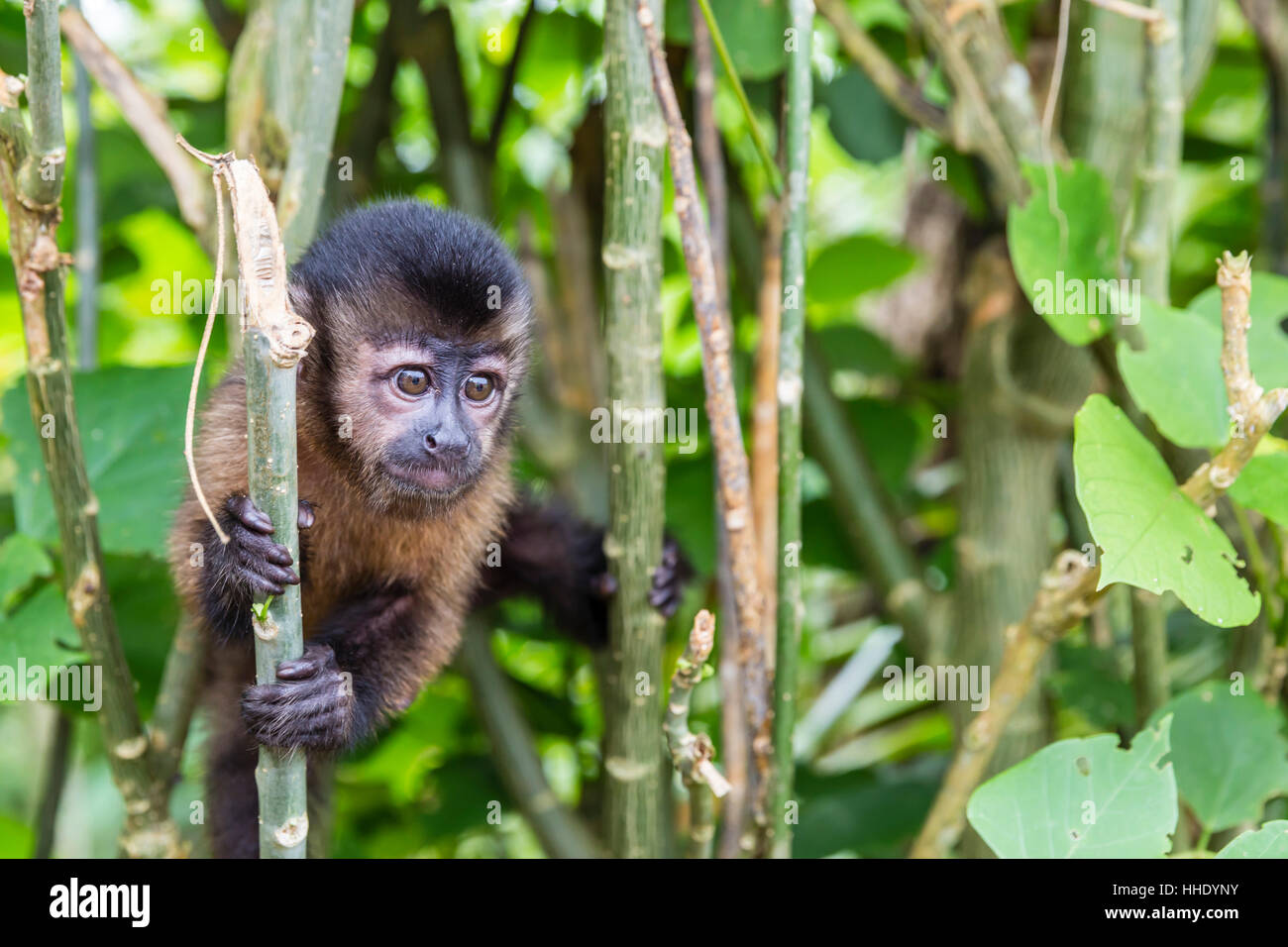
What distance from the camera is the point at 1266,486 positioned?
222 cm

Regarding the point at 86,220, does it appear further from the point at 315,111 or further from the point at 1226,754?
the point at 1226,754

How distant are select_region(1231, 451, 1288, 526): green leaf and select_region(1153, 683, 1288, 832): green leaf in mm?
542

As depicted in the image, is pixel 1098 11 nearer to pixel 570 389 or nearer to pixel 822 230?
pixel 570 389

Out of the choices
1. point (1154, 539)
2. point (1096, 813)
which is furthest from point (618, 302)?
point (1096, 813)

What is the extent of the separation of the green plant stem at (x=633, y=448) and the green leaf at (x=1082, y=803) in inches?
34.2

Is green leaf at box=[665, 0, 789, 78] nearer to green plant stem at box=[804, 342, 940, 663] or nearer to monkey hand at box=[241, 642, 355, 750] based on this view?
green plant stem at box=[804, 342, 940, 663]

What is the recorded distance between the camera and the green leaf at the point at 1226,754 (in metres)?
2.49

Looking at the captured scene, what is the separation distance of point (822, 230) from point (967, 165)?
202cm

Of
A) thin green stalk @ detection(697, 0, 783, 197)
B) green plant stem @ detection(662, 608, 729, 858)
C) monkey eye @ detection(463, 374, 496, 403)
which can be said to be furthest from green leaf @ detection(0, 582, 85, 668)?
thin green stalk @ detection(697, 0, 783, 197)

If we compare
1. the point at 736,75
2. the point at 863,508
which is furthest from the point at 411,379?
the point at 863,508

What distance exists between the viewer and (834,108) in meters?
3.52

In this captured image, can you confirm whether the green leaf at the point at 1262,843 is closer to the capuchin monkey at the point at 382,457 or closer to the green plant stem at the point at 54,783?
the capuchin monkey at the point at 382,457

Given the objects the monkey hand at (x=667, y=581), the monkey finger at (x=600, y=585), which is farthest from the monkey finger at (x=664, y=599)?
the monkey finger at (x=600, y=585)

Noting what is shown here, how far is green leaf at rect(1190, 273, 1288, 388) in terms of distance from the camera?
2.57m
